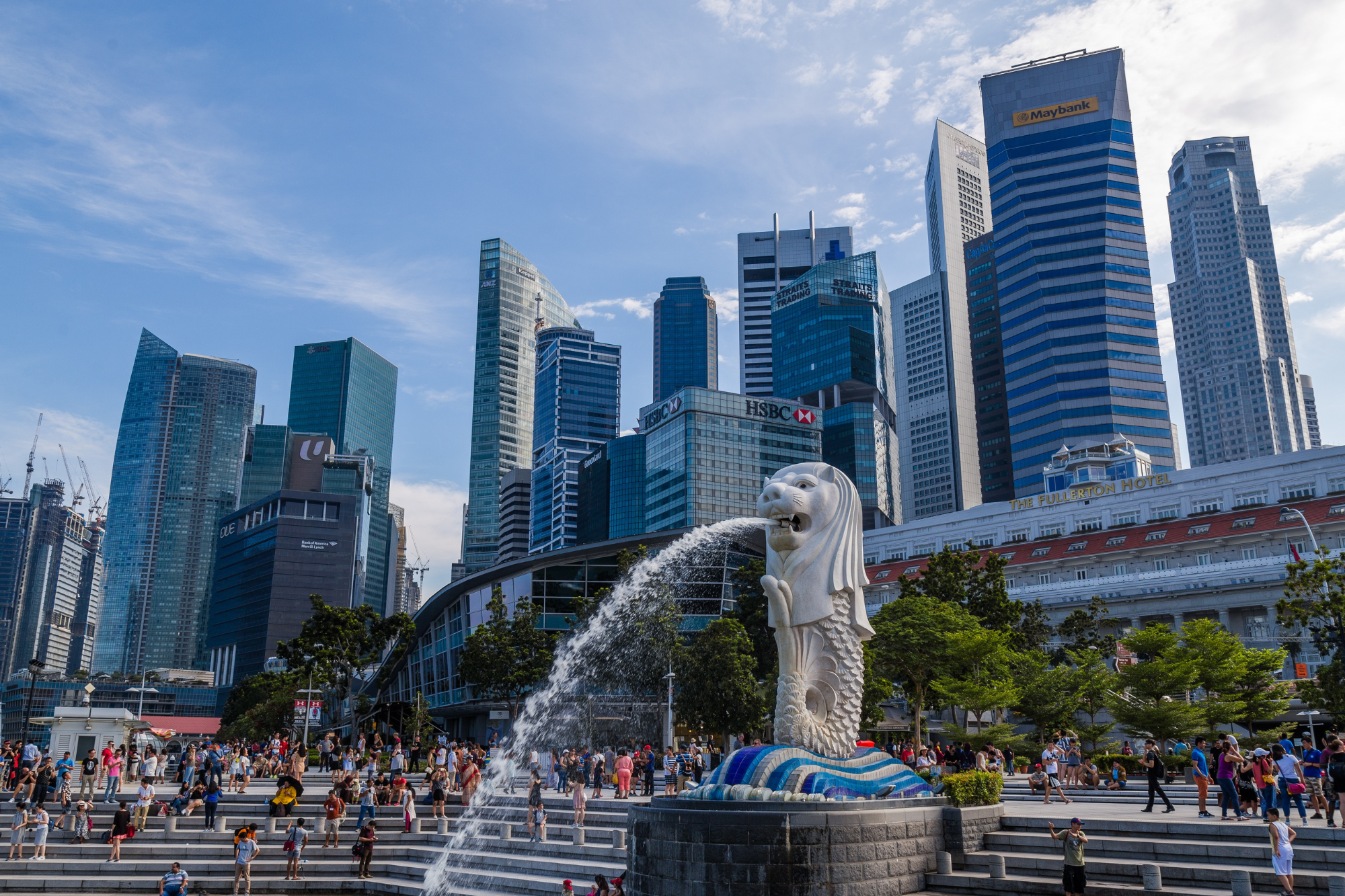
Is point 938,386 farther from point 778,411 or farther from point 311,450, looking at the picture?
point 311,450

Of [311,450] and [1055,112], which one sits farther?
[311,450]

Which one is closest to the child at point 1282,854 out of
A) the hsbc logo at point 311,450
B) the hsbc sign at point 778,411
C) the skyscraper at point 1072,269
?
the hsbc sign at point 778,411

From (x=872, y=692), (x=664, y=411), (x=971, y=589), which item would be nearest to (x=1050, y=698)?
(x=872, y=692)

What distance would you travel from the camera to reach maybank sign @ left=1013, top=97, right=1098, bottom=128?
441 feet

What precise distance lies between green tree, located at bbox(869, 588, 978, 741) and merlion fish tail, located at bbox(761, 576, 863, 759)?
21744 millimetres

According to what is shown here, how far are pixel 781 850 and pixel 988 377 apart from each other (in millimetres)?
167659

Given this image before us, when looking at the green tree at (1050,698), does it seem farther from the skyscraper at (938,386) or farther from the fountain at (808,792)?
the skyscraper at (938,386)

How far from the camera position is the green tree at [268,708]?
7094cm

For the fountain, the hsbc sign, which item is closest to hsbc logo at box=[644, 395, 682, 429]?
the hsbc sign

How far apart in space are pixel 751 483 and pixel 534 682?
242 feet

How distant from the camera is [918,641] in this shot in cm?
4028

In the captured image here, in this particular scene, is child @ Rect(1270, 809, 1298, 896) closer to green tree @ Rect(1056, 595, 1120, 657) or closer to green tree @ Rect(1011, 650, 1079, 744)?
green tree @ Rect(1011, 650, 1079, 744)

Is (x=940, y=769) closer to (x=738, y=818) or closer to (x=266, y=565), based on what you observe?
(x=738, y=818)

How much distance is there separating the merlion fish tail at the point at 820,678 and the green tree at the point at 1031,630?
1159 inches
